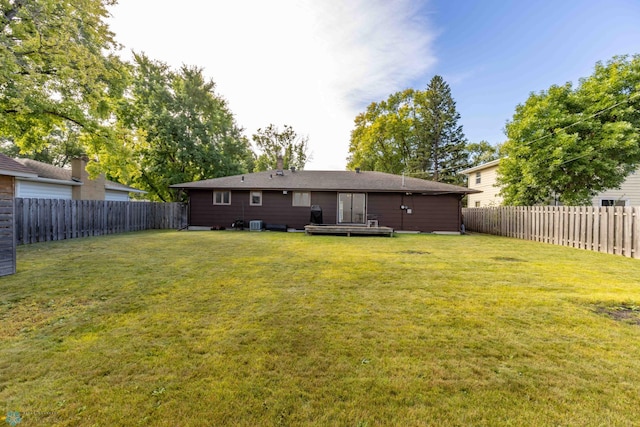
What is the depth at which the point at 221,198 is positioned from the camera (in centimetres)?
1485

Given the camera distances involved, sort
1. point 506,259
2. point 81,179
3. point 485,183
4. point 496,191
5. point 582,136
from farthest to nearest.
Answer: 1. point 485,183
2. point 496,191
3. point 81,179
4. point 582,136
5. point 506,259

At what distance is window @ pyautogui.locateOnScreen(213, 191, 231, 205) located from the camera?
48.6ft

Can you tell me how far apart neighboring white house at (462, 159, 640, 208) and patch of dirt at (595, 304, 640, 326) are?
13.9m

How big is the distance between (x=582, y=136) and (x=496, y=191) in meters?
6.09

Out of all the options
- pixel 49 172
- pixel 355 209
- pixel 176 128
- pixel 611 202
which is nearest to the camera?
pixel 611 202

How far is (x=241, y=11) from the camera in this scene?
9797 millimetres

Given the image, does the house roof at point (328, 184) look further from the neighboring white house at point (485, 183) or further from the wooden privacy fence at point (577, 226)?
the neighboring white house at point (485, 183)

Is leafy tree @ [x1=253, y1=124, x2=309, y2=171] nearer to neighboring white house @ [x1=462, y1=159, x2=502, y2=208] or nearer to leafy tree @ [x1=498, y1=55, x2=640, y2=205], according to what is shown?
neighboring white house @ [x1=462, y1=159, x2=502, y2=208]

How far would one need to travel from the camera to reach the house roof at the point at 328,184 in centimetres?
1382

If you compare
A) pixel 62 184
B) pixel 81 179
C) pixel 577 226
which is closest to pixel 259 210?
pixel 81 179

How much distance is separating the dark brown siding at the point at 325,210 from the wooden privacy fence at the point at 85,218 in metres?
2.02

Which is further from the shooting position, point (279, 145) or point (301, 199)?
point (279, 145)

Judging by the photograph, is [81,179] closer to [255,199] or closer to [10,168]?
[10,168]

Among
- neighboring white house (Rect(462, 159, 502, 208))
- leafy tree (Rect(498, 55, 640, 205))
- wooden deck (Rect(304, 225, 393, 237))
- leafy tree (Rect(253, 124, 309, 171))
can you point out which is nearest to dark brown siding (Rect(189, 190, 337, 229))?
wooden deck (Rect(304, 225, 393, 237))
